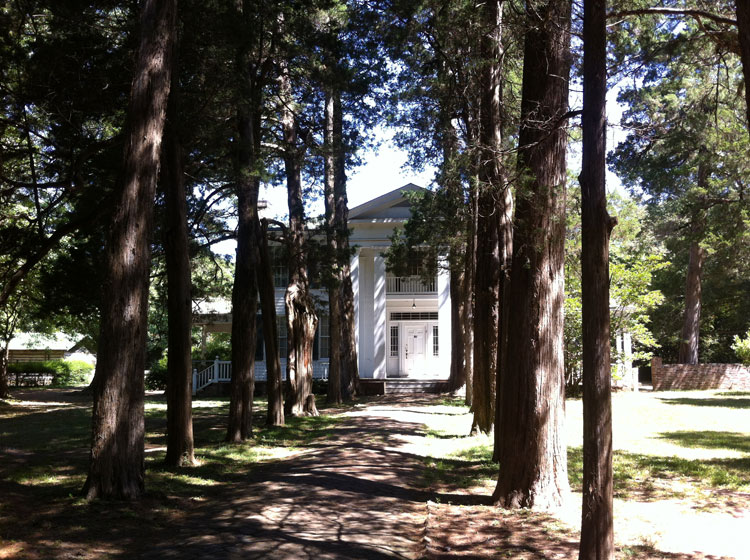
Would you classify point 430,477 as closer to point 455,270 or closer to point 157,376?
point 455,270

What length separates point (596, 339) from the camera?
5.59 metres

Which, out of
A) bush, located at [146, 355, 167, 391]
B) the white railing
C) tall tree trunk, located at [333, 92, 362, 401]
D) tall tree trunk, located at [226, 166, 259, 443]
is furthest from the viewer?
bush, located at [146, 355, 167, 391]

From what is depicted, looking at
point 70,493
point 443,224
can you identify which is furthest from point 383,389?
point 70,493

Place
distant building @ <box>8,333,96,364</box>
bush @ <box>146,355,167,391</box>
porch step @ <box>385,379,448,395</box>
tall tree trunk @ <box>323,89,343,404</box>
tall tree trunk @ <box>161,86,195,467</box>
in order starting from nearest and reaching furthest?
tall tree trunk @ <box>161,86,195,467</box> < tall tree trunk @ <box>323,89,343,404</box> < porch step @ <box>385,379,448,395</box> < bush @ <box>146,355,167,391</box> < distant building @ <box>8,333,96,364</box>

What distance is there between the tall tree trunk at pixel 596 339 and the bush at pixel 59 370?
47176 millimetres

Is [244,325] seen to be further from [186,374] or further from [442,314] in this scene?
[442,314]

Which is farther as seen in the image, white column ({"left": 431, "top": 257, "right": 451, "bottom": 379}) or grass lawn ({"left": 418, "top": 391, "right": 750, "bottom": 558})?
white column ({"left": 431, "top": 257, "right": 451, "bottom": 379})

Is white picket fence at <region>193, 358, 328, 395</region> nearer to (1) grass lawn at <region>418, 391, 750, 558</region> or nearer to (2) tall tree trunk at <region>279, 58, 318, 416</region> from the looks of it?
(2) tall tree trunk at <region>279, 58, 318, 416</region>

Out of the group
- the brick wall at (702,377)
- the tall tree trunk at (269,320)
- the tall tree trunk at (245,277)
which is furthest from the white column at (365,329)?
the tall tree trunk at (245,277)

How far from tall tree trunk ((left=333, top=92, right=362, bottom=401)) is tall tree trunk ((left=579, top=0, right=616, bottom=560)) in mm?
15339

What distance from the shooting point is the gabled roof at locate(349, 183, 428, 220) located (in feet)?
113

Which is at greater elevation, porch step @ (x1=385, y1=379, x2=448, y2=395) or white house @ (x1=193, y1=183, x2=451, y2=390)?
white house @ (x1=193, y1=183, x2=451, y2=390)

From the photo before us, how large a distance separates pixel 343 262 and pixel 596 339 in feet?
59.9

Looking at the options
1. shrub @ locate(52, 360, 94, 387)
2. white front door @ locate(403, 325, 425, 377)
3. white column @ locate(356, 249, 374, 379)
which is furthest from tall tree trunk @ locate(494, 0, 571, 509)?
shrub @ locate(52, 360, 94, 387)
